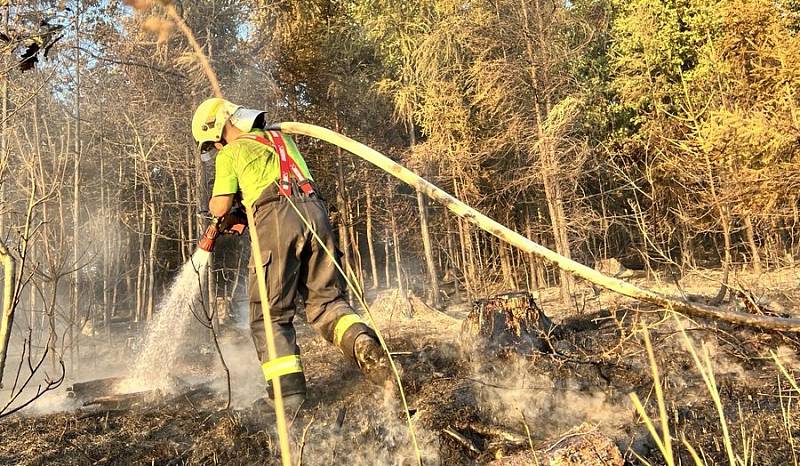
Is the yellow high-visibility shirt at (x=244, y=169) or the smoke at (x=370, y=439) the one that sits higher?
the yellow high-visibility shirt at (x=244, y=169)

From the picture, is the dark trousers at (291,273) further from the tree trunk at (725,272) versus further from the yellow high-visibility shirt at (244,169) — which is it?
the tree trunk at (725,272)

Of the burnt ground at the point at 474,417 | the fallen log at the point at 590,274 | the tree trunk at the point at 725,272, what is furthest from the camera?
the tree trunk at the point at 725,272

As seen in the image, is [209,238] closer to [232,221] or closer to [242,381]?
[232,221]

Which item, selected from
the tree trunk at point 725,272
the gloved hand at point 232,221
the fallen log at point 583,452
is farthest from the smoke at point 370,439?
the tree trunk at point 725,272

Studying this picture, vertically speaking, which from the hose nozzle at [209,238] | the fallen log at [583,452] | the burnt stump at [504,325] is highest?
the hose nozzle at [209,238]

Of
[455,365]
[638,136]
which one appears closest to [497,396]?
[455,365]

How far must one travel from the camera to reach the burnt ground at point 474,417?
2.80 m

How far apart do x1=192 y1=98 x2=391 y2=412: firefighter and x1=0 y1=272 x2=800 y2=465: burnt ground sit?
43 cm

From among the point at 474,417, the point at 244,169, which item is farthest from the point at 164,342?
the point at 474,417

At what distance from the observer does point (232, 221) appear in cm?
390

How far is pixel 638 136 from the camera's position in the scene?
15.2 metres

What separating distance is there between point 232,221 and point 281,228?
437mm

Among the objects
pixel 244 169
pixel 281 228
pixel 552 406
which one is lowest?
pixel 552 406

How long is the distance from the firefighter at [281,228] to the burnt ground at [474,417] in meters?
0.43
